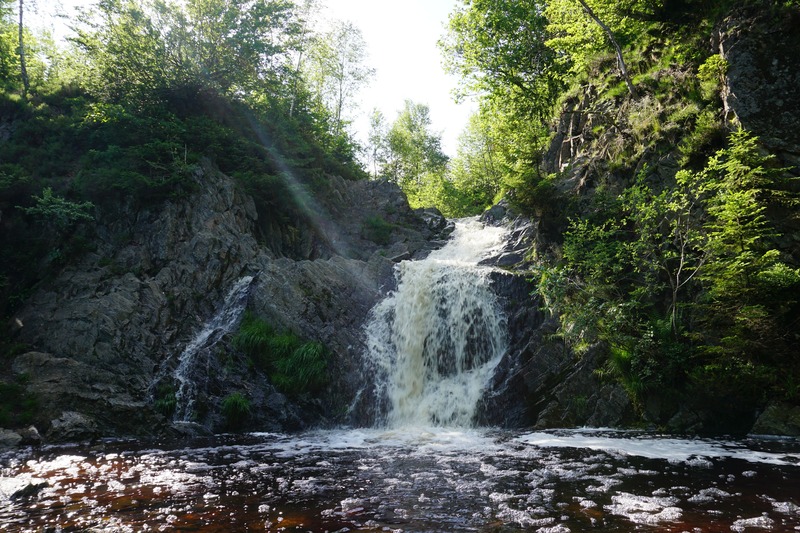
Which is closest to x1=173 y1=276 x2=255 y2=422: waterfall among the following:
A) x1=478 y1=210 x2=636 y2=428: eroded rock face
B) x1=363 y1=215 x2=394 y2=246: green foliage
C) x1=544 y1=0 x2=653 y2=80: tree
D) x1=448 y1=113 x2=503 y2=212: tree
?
x1=363 y1=215 x2=394 y2=246: green foliage

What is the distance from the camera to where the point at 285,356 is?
1565 cm

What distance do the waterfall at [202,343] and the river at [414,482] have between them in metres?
0.19

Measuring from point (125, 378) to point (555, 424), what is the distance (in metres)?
13.2

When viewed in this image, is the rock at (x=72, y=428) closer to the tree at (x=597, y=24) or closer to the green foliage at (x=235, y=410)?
the green foliage at (x=235, y=410)

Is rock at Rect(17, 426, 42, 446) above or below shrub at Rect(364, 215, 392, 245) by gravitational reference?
below

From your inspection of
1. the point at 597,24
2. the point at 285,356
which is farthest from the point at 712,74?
the point at 285,356

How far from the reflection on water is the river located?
0.09ft

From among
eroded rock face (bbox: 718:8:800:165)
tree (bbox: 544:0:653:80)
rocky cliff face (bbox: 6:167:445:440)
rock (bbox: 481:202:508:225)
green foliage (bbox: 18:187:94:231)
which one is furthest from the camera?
rock (bbox: 481:202:508:225)

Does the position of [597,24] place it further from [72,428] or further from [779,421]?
[72,428]

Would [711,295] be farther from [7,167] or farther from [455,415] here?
[7,167]

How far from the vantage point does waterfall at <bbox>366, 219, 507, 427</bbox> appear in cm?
1490

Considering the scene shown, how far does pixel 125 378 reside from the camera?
556 inches

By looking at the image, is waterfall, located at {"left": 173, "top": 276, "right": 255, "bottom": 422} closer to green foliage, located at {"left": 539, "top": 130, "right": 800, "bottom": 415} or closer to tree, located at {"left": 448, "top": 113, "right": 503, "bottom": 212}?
green foliage, located at {"left": 539, "top": 130, "right": 800, "bottom": 415}

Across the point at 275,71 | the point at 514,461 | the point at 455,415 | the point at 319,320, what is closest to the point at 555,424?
the point at 455,415
